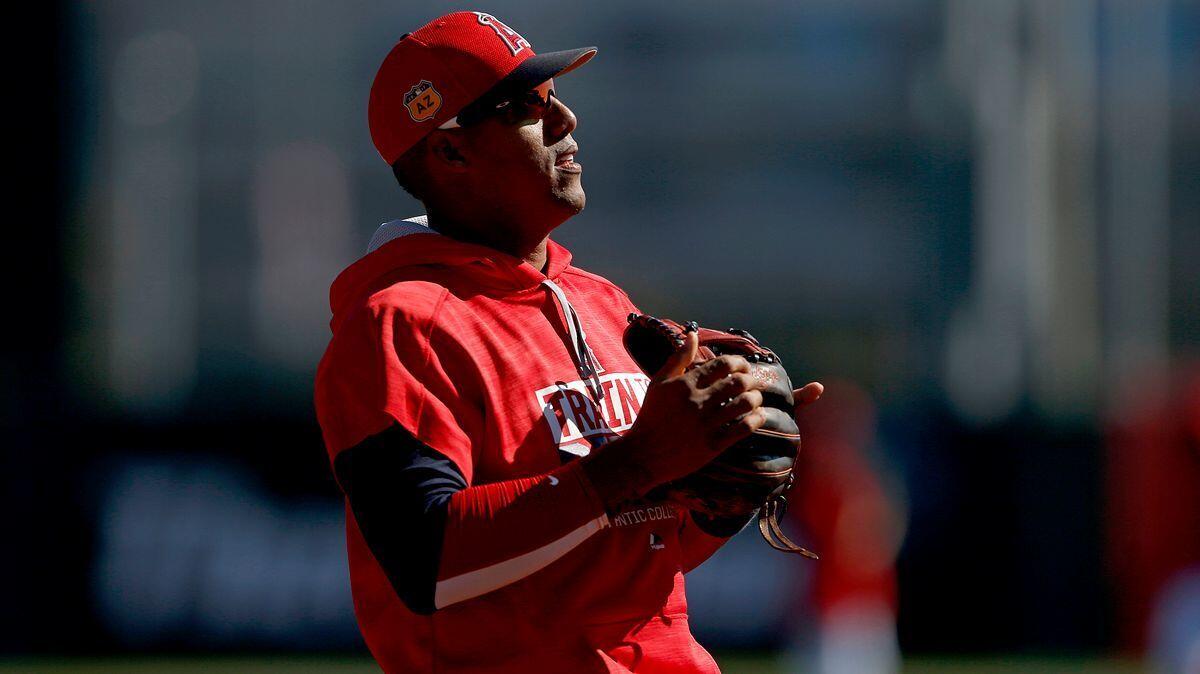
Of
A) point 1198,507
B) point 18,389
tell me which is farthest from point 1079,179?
point 18,389

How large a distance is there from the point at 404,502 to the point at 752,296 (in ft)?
46.2

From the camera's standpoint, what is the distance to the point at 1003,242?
43.9ft

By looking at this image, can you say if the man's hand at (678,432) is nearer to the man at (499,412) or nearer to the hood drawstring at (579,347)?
the man at (499,412)

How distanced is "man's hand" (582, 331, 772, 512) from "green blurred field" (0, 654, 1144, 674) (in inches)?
300

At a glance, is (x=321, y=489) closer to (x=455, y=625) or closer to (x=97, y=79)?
(x=97, y=79)

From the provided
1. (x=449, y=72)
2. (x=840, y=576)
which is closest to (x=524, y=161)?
(x=449, y=72)

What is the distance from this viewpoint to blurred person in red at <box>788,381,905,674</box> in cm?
867

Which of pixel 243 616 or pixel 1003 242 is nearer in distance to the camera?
pixel 243 616

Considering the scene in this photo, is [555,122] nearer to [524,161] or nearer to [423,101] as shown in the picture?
[524,161]

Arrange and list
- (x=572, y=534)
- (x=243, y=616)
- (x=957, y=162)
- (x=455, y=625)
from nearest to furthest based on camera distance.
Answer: (x=572, y=534) → (x=455, y=625) → (x=243, y=616) → (x=957, y=162)

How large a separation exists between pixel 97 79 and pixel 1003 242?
8.15 metres

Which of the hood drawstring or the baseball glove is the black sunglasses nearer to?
the hood drawstring

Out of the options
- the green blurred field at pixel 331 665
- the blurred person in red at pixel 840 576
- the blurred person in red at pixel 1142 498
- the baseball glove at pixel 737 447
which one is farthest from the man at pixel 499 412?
the green blurred field at pixel 331 665

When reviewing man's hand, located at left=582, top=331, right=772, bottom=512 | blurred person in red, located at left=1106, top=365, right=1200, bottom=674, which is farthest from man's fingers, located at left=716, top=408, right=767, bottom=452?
blurred person in red, located at left=1106, top=365, right=1200, bottom=674
